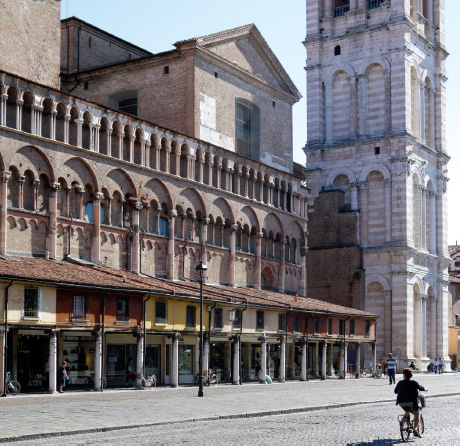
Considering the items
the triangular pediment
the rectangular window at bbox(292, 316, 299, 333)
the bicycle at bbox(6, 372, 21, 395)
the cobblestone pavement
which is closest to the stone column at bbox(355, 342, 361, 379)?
the rectangular window at bbox(292, 316, 299, 333)

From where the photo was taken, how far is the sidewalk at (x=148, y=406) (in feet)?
70.4

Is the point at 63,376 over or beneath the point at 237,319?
beneath

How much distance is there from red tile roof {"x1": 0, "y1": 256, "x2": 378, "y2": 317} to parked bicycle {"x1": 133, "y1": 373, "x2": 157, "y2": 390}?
3647 millimetres

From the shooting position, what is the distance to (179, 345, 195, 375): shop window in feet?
142

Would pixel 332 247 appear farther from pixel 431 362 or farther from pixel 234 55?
pixel 234 55

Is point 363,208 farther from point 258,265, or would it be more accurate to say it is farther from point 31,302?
point 31,302

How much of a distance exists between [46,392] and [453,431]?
17.8 m

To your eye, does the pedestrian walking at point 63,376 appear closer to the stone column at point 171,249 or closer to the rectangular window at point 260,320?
the stone column at point 171,249

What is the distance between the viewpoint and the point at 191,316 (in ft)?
138

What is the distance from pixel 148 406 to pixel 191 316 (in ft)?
47.3

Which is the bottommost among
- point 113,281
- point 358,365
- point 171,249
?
point 358,365

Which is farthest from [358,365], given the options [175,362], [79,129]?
[79,129]

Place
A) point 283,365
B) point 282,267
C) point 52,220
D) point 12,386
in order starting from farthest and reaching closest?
point 282,267 → point 283,365 → point 52,220 → point 12,386

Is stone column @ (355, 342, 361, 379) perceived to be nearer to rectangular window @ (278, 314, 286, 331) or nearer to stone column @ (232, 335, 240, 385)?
rectangular window @ (278, 314, 286, 331)
